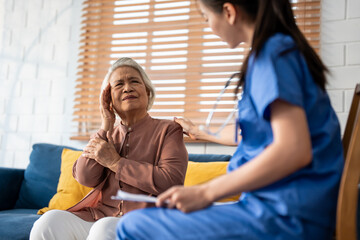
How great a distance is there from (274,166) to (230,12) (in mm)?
412

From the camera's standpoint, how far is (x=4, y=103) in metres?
3.42

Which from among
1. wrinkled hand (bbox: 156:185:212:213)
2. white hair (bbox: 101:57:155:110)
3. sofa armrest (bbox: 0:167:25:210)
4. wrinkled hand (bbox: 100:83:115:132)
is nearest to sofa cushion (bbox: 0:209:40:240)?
sofa armrest (bbox: 0:167:25:210)

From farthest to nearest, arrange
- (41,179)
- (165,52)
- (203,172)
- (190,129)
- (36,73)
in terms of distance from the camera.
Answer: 1. (36,73)
2. (165,52)
3. (41,179)
4. (203,172)
5. (190,129)

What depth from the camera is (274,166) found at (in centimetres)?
84

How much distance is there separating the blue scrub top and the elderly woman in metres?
0.74

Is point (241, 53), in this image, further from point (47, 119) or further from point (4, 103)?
point (4, 103)

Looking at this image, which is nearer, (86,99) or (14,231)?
(14,231)

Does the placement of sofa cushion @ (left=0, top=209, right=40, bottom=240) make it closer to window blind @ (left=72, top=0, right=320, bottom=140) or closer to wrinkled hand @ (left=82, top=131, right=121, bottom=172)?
wrinkled hand @ (left=82, top=131, right=121, bottom=172)

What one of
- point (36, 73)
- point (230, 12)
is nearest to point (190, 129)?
point (230, 12)

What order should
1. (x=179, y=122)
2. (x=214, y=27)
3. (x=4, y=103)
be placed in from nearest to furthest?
1. (x=214, y=27)
2. (x=179, y=122)
3. (x=4, y=103)

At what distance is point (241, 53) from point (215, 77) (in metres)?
0.24

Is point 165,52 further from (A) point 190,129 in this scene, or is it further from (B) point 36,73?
(A) point 190,129

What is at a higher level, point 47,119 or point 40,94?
point 40,94

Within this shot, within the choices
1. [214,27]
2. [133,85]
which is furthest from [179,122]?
[214,27]
